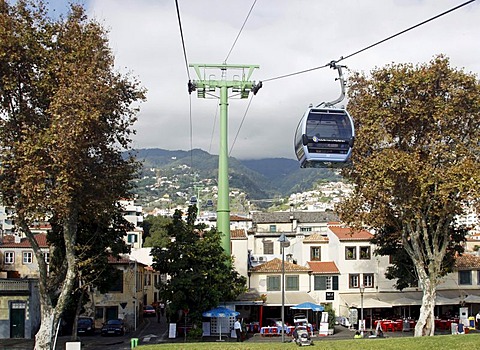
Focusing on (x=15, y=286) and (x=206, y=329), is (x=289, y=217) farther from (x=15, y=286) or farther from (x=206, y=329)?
(x=15, y=286)

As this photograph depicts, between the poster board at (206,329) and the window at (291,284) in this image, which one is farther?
the window at (291,284)

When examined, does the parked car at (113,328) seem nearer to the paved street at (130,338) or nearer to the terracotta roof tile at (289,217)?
the paved street at (130,338)

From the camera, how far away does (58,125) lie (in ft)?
82.1

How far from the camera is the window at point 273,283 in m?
48.7

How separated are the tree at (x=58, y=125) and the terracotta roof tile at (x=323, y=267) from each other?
960 inches

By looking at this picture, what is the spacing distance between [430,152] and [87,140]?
716 inches

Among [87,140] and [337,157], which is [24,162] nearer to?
[87,140]

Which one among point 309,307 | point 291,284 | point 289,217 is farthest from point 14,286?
point 289,217

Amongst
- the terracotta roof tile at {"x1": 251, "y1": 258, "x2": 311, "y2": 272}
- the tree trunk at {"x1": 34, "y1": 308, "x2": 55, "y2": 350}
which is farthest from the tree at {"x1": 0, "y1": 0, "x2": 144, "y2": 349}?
the terracotta roof tile at {"x1": 251, "y1": 258, "x2": 311, "y2": 272}

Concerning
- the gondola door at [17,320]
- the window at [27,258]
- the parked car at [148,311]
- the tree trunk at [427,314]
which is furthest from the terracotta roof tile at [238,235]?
the tree trunk at [427,314]

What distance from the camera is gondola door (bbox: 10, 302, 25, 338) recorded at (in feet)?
133

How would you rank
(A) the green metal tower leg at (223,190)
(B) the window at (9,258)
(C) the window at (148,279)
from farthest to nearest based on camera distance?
(C) the window at (148,279) → (B) the window at (9,258) → (A) the green metal tower leg at (223,190)

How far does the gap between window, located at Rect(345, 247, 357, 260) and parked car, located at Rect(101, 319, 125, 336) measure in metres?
19.0

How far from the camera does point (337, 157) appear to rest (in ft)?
80.8
